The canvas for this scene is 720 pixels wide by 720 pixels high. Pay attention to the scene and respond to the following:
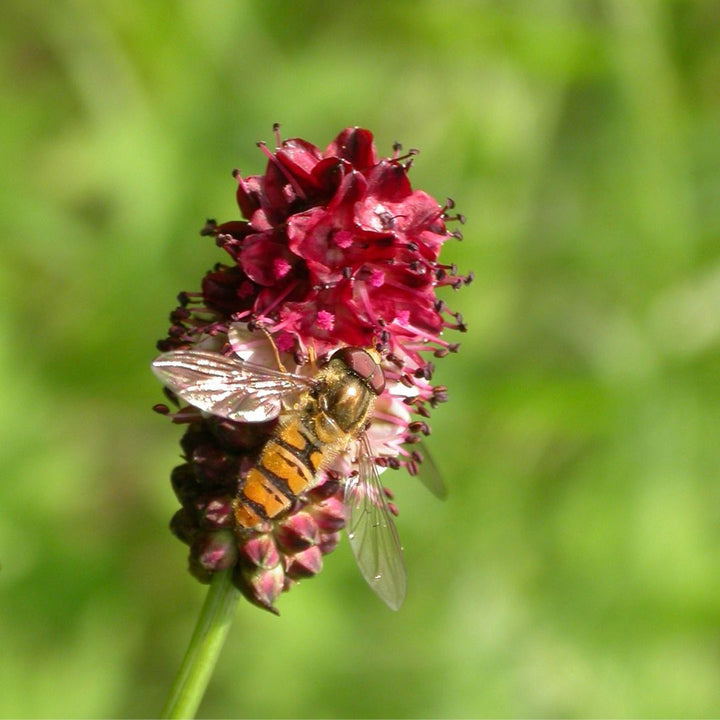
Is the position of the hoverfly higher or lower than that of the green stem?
higher

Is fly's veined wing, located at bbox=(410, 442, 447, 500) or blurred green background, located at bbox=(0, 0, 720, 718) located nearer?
fly's veined wing, located at bbox=(410, 442, 447, 500)

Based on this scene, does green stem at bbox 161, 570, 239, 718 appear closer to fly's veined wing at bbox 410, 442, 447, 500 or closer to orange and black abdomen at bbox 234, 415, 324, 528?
orange and black abdomen at bbox 234, 415, 324, 528

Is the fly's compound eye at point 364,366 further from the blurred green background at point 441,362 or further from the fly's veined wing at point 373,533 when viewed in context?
the blurred green background at point 441,362

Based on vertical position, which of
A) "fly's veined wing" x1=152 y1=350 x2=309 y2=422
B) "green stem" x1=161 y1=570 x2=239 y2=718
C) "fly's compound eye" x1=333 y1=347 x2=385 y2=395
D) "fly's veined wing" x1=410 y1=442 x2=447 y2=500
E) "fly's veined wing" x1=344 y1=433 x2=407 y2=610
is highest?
"fly's compound eye" x1=333 y1=347 x2=385 y2=395

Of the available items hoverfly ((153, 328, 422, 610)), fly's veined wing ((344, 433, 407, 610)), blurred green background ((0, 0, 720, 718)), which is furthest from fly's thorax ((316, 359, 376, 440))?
blurred green background ((0, 0, 720, 718))

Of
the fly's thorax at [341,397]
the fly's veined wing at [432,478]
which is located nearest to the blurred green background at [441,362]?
the fly's veined wing at [432,478]

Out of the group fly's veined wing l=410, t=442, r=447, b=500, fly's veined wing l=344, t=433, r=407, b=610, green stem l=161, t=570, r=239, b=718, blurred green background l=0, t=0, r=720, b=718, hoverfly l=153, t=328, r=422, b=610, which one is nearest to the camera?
green stem l=161, t=570, r=239, b=718
